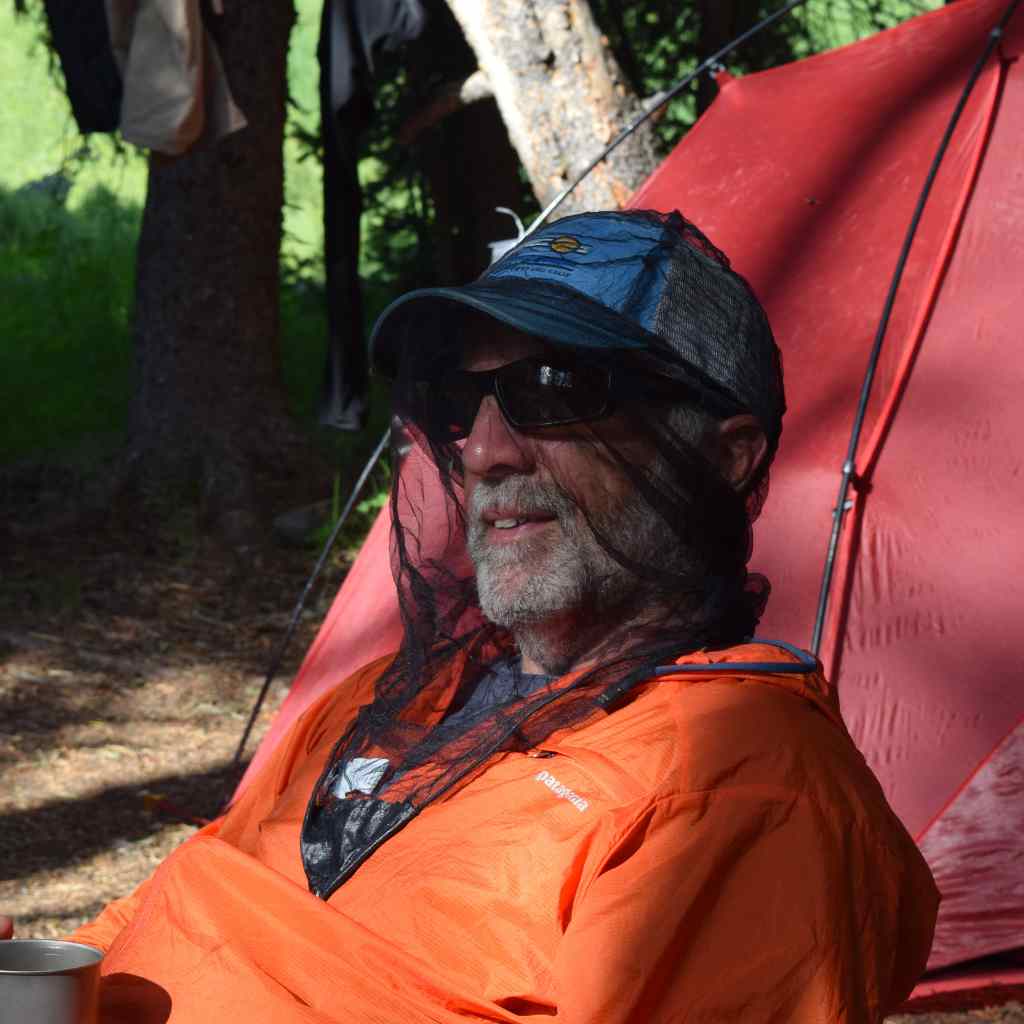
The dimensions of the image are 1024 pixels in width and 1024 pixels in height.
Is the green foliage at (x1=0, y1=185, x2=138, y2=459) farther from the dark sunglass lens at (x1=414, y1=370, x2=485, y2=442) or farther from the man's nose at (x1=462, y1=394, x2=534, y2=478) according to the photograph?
the man's nose at (x1=462, y1=394, x2=534, y2=478)

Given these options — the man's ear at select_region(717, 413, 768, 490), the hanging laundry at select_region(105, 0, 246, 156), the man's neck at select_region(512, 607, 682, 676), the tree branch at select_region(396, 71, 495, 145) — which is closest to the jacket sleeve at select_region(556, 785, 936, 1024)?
the man's neck at select_region(512, 607, 682, 676)

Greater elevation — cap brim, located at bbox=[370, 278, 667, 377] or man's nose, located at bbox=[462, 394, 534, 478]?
cap brim, located at bbox=[370, 278, 667, 377]

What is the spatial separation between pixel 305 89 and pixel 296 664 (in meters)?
12.9

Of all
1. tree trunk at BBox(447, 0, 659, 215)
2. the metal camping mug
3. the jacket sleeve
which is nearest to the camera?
the metal camping mug

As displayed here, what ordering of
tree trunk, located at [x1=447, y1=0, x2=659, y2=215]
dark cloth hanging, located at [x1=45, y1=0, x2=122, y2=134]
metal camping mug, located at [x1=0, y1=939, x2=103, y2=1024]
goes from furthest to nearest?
dark cloth hanging, located at [x1=45, y1=0, x2=122, y2=134] → tree trunk, located at [x1=447, y1=0, x2=659, y2=215] → metal camping mug, located at [x1=0, y1=939, x2=103, y2=1024]

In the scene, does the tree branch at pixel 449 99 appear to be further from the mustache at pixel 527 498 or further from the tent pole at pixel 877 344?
the mustache at pixel 527 498

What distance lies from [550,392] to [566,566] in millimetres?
208

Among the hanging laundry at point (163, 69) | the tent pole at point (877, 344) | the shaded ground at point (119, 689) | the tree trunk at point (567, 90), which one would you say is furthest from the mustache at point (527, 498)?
the hanging laundry at point (163, 69)

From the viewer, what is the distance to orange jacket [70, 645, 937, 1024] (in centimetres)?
138

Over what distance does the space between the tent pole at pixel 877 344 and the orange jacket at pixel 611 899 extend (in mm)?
1053

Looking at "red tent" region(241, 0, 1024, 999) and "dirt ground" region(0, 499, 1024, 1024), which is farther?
"dirt ground" region(0, 499, 1024, 1024)

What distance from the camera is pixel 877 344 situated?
9.41 ft

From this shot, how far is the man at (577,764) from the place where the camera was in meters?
1.41

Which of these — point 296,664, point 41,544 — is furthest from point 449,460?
point 41,544
